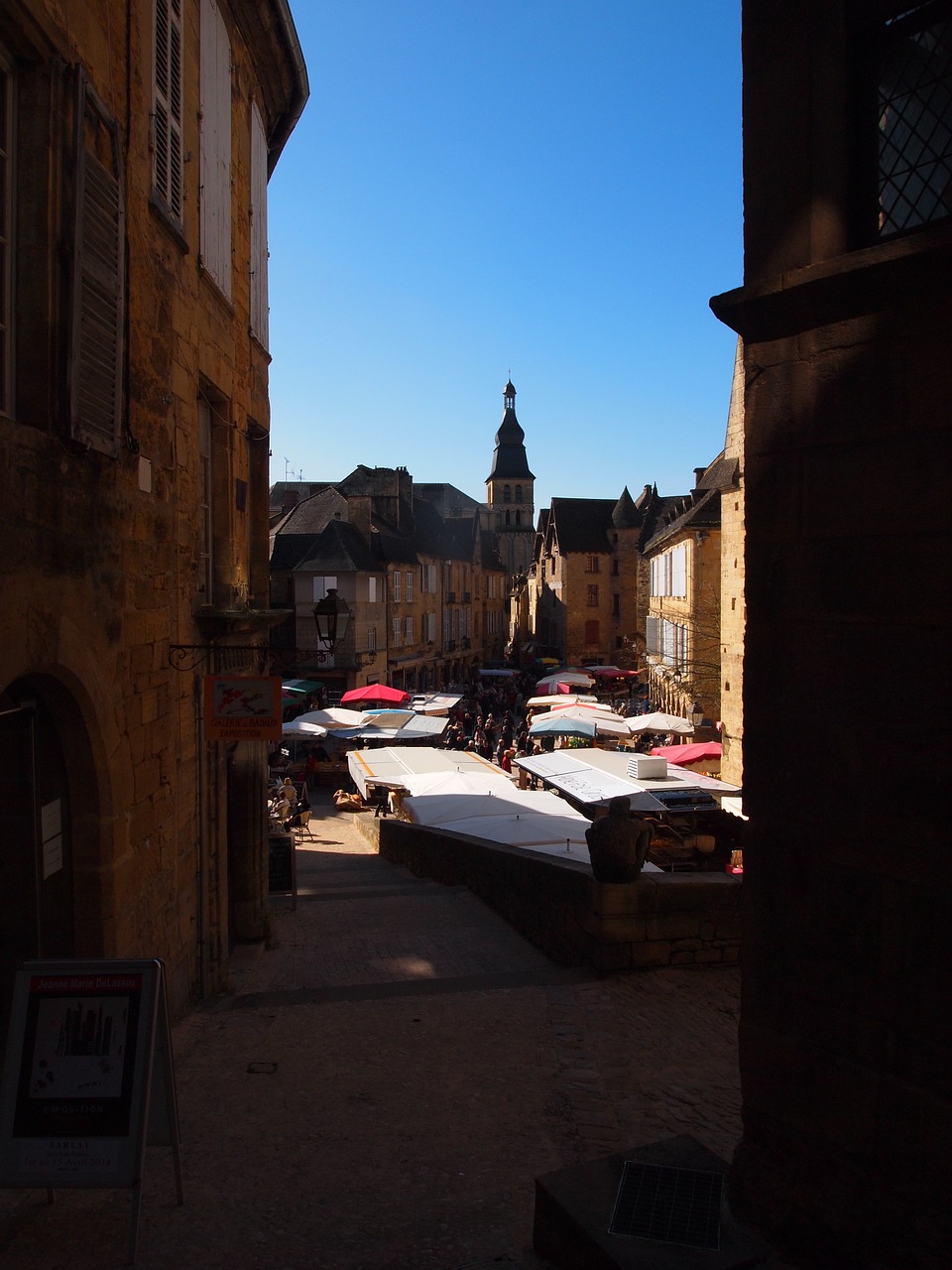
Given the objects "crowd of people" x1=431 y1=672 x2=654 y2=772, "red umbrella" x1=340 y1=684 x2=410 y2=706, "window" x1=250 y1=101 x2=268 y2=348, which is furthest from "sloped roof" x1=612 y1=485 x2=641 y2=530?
"window" x1=250 y1=101 x2=268 y2=348

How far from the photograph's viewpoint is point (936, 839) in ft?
10.4

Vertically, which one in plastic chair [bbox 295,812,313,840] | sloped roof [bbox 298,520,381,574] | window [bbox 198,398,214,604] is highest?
sloped roof [bbox 298,520,381,574]

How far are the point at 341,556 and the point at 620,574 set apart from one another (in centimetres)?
2191

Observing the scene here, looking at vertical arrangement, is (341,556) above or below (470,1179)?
above

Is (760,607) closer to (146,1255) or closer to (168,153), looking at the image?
(146,1255)

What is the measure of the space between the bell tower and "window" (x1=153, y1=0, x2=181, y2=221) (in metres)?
77.7

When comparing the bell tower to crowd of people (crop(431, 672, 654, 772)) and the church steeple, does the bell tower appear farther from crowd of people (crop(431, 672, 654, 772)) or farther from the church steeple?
crowd of people (crop(431, 672, 654, 772))

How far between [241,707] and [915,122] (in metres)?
5.56

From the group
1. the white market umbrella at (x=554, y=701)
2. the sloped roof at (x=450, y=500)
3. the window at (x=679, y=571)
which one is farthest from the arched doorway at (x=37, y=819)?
the sloped roof at (x=450, y=500)

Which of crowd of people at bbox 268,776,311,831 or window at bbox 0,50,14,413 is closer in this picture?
window at bbox 0,50,14,413

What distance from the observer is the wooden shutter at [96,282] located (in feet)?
14.7

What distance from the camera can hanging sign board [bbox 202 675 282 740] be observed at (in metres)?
7.22

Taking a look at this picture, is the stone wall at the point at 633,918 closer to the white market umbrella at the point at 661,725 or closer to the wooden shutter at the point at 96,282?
the wooden shutter at the point at 96,282

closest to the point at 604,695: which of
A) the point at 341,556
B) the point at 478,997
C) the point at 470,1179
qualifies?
the point at 341,556
